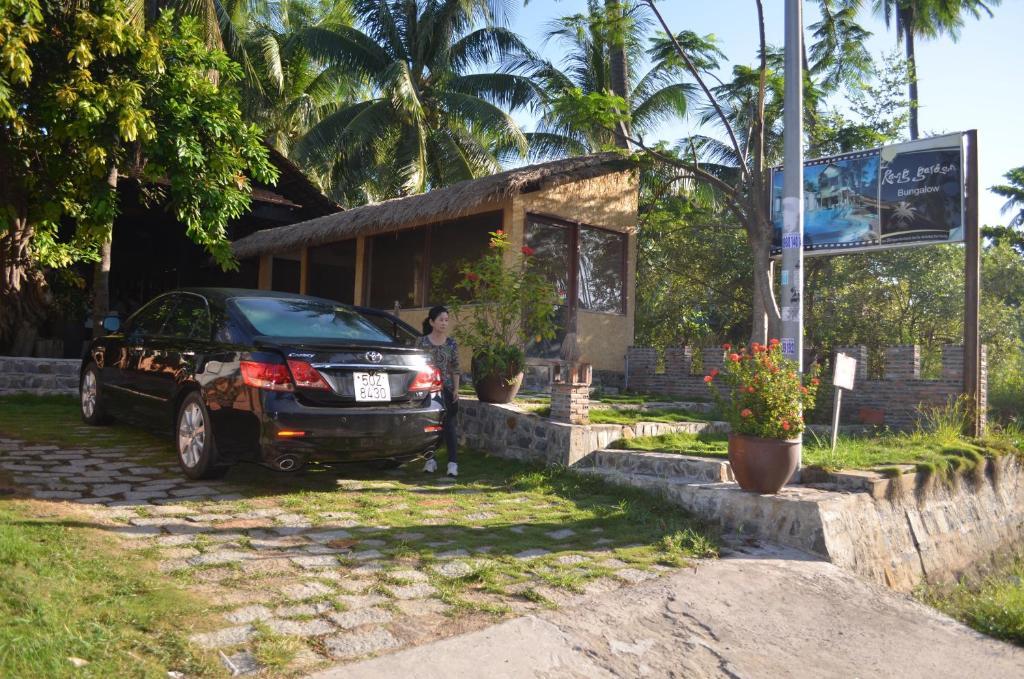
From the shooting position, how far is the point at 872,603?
4.71 metres

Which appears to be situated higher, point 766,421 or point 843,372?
point 843,372

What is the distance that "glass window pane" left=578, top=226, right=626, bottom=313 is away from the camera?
13.2m

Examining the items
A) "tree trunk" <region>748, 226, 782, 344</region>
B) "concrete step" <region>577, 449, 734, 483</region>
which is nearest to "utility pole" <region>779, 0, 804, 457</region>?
"concrete step" <region>577, 449, 734, 483</region>

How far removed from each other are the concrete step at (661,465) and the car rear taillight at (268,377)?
3.14 metres

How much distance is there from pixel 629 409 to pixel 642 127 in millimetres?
15024

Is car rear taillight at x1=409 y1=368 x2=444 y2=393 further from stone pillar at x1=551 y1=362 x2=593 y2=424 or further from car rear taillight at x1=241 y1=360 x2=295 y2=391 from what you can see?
stone pillar at x1=551 y1=362 x2=593 y2=424

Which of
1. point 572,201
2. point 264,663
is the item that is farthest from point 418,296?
point 264,663

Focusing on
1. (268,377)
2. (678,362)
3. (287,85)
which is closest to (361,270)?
(678,362)

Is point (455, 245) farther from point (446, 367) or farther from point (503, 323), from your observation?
point (446, 367)

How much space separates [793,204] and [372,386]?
4.20m

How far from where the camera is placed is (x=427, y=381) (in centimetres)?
604

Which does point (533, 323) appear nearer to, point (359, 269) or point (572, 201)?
point (572, 201)

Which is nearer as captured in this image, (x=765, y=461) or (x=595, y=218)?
(x=765, y=461)

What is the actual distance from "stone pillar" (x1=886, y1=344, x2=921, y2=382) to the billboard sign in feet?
5.75
